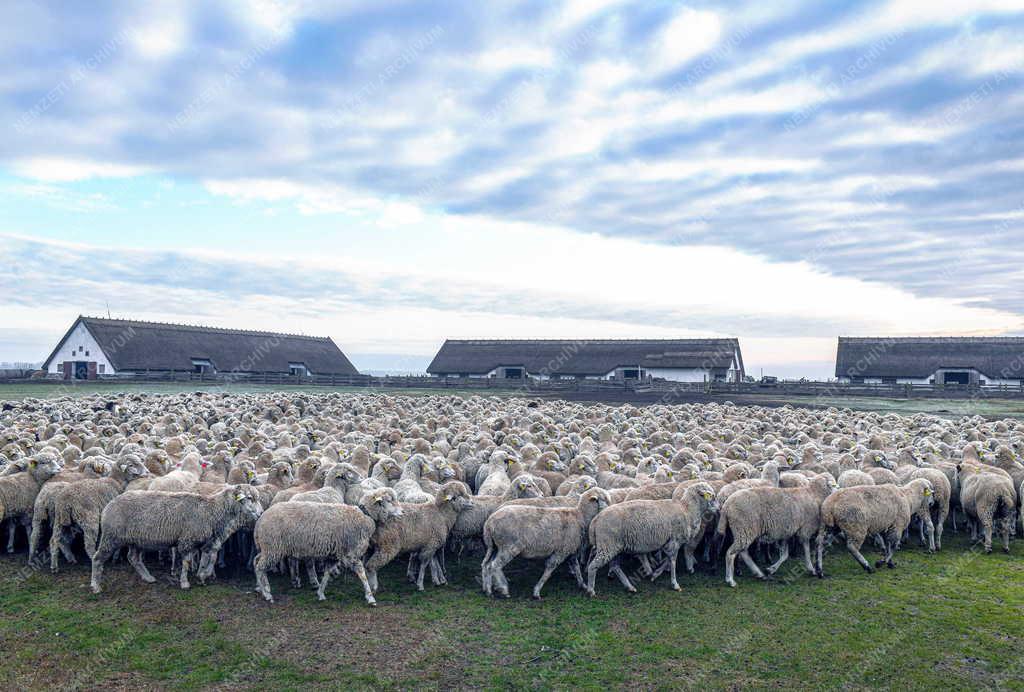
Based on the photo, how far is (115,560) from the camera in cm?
1082

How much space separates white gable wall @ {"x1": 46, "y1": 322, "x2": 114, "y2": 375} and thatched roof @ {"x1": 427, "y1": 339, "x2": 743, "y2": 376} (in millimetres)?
28926

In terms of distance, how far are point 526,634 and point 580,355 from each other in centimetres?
5915

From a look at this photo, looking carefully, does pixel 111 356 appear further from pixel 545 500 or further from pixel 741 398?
pixel 545 500

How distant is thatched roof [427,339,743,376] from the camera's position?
2425 inches

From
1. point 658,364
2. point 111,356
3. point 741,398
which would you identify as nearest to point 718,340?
point 658,364

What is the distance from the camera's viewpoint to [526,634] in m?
8.43

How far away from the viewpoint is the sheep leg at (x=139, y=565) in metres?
10.0

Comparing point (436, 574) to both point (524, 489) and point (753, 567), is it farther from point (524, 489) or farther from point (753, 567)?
point (753, 567)

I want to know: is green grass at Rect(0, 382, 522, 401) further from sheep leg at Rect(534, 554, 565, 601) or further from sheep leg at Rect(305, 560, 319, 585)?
sheep leg at Rect(534, 554, 565, 601)

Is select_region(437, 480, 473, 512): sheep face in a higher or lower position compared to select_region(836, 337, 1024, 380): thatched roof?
lower

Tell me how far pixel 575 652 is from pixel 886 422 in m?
22.2

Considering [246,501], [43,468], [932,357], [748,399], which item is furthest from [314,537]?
[932,357]

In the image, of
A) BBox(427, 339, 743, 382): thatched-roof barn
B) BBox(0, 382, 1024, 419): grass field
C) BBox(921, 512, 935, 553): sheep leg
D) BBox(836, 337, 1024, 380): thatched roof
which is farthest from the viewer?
BBox(427, 339, 743, 382): thatched-roof barn

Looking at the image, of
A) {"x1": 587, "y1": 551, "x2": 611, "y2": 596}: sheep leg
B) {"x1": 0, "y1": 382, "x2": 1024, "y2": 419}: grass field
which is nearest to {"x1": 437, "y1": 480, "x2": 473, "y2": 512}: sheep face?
{"x1": 587, "y1": 551, "x2": 611, "y2": 596}: sheep leg
